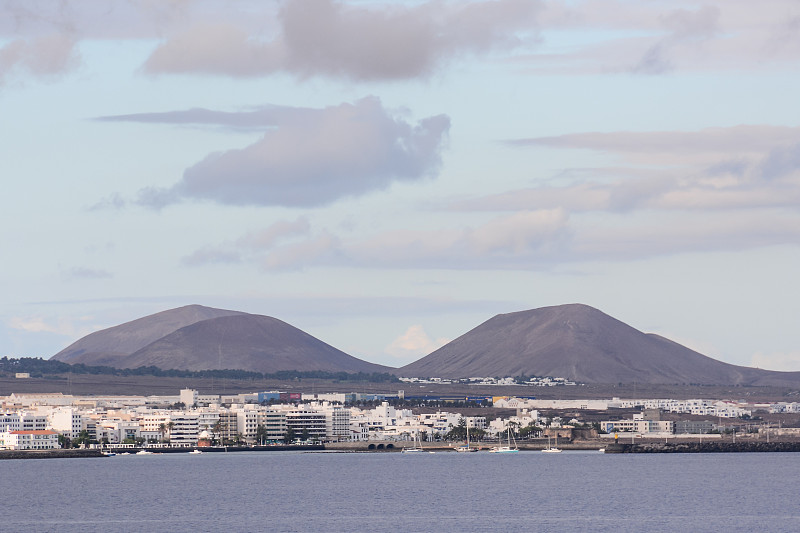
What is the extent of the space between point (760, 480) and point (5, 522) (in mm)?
70264

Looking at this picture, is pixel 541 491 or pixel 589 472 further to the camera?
pixel 589 472

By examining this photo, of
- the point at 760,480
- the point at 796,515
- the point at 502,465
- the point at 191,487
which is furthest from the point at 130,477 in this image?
the point at 796,515

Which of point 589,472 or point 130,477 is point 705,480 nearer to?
point 589,472

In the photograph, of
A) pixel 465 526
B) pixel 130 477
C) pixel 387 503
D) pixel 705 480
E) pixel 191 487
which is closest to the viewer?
pixel 465 526

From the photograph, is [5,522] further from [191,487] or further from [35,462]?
[35,462]

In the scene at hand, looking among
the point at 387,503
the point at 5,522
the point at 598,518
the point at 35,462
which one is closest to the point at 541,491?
the point at 387,503

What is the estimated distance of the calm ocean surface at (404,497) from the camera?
96875mm

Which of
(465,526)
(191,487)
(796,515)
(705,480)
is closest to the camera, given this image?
(465,526)

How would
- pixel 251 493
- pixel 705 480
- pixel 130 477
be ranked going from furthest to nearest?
1. pixel 130 477
2. pixel 705 480
3. pixel 251 493

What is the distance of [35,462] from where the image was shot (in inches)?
7731

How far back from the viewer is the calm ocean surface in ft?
318

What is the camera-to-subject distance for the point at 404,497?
117062 millimetres

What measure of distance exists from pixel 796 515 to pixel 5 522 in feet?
167

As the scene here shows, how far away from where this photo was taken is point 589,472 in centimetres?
15500
